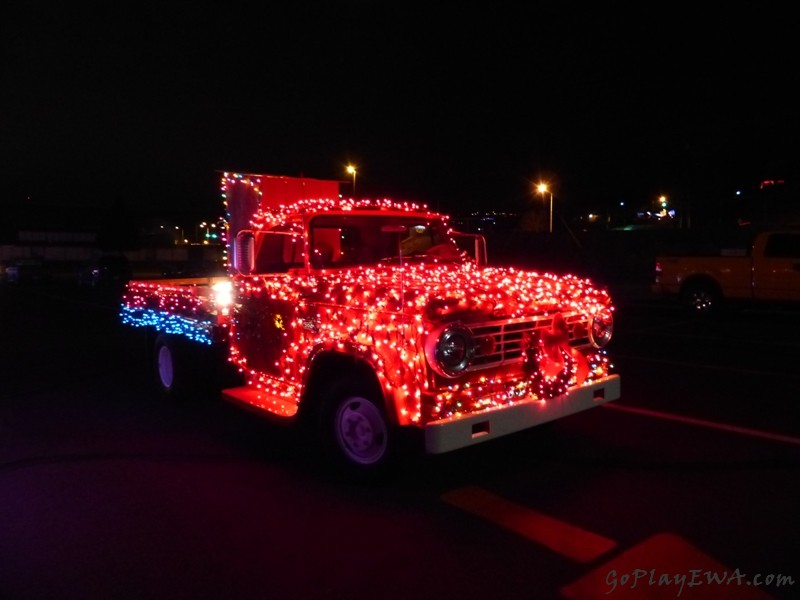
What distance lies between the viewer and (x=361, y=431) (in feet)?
17.8

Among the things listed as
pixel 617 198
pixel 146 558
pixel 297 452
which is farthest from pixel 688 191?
pixel 146 558

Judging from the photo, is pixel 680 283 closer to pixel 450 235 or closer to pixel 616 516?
pixel 450 235

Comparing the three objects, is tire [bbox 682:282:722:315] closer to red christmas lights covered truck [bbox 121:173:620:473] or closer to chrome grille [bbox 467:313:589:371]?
red christmas lights covered truck [bbox 121:173:620:473]

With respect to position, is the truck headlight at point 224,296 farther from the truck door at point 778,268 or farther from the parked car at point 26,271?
the parked car at point 26,271

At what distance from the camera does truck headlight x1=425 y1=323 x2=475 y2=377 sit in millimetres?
4828

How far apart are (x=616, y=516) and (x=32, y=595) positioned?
3.47 metres

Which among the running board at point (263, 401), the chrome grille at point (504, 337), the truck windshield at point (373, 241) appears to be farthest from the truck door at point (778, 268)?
the running board at point (263, 401)

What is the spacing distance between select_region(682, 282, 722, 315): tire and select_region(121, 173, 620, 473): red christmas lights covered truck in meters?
10.7

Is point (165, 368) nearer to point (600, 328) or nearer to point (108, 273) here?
point (600, 328)

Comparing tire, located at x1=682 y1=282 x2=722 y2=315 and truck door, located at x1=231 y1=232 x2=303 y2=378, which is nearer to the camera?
truck door, located at x1=231 y1=232 x2=303 y2=378

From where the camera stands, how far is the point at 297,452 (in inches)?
256

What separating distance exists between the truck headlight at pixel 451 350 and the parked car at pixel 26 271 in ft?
122

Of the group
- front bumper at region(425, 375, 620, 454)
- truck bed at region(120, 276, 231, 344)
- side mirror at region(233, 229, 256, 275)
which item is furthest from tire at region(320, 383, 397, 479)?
truck bed at region(120, 276, 231, 344)

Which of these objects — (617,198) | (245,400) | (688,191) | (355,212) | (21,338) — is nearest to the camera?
(245,400)
